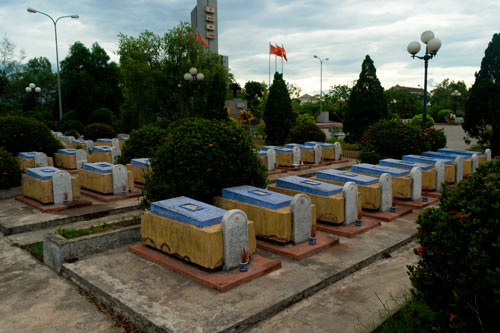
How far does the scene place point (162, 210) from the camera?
7.07m

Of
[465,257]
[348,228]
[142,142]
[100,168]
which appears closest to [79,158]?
[142,142]

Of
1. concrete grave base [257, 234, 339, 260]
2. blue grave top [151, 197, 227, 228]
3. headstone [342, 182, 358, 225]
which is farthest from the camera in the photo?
headstone [342, 182, 358, 225]

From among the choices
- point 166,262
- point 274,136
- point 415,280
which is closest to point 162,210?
point 166,262

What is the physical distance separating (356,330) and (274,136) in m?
22.9

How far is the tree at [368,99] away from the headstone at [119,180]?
15.1 m

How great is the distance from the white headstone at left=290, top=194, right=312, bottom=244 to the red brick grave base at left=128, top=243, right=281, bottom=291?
3.29ft

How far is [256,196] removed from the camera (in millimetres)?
7930

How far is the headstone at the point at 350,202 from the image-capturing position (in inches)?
342

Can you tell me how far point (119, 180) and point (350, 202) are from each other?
7349mm

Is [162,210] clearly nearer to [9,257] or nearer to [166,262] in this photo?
[166,262]

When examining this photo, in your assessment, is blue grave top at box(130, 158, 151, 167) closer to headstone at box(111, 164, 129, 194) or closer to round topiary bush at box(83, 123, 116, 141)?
headstone at box(111, 164, 129, 194)

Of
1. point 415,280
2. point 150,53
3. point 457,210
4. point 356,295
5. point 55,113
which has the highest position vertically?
point 150,53

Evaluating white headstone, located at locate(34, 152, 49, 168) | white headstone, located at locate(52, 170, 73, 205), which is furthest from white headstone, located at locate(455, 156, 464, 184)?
white headstone, located at locate(34, 152, 49, 168)

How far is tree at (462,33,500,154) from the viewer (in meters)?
18.9
